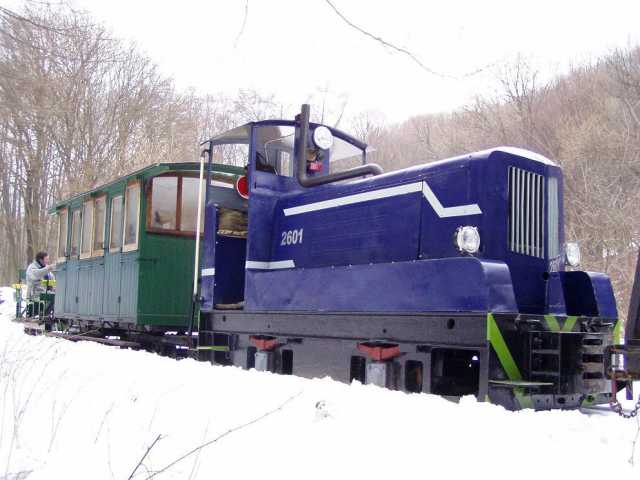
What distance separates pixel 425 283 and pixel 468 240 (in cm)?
48

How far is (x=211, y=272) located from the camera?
770cm

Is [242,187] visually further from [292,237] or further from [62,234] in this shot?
[62,234]

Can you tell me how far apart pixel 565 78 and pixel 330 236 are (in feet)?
90.1

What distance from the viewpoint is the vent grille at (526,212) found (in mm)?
5293

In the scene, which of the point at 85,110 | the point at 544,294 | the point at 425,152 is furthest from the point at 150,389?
the point at 425,152

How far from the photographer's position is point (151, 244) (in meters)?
9.02

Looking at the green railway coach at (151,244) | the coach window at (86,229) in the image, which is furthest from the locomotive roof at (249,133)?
the coach window at (86,229)

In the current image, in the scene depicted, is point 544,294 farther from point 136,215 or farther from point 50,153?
point 50,153

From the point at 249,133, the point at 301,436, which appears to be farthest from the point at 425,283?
the point at 249,133

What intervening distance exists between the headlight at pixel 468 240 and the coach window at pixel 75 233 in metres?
8.72

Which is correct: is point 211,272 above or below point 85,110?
below

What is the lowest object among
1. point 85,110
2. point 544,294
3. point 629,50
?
point 544,294

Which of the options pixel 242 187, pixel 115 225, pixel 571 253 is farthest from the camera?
pixel 115 225

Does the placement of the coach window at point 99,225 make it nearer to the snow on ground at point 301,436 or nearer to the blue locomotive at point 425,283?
the blue locomotive at point 425,283
